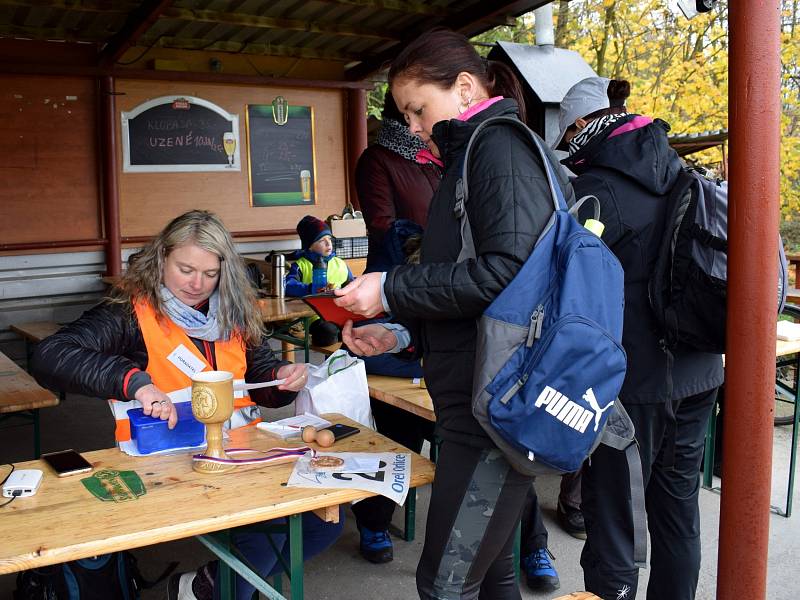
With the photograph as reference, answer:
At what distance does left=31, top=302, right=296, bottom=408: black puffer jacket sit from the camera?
234cm

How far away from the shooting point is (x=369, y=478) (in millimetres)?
2008

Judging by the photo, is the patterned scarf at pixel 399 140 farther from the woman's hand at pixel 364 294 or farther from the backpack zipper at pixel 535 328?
the backpack zipper at pixel 535 328

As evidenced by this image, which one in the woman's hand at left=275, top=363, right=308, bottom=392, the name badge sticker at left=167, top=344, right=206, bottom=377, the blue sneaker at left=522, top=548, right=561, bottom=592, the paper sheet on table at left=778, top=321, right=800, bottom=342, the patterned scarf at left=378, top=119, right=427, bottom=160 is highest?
the patterned scarf at left=378, top=119, right=427, bottom=160

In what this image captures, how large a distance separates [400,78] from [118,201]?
19.8 ft

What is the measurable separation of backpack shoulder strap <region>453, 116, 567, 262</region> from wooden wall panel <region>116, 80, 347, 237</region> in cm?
622

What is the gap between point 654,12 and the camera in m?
13.3

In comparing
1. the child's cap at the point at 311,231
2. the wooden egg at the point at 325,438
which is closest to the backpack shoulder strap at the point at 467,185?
the wooden egg at the point at 325,438

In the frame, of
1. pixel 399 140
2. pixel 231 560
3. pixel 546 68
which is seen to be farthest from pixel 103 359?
pixel 546 68

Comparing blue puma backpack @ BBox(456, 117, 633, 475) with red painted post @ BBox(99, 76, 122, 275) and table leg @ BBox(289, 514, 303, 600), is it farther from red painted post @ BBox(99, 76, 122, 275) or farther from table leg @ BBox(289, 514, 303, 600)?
red painted post @ BBox(99, 76, 122, 275)

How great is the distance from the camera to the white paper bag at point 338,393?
2.70 meters

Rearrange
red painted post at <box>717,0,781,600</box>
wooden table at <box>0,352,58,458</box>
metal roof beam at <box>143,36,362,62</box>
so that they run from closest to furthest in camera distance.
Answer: red painted post at <box>717,0,781,600</box>, wooden table at <box>0,352,58,458</box>, metal roof beam at <box>143,36,362,62</box>

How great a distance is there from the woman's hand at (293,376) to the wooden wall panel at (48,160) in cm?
520

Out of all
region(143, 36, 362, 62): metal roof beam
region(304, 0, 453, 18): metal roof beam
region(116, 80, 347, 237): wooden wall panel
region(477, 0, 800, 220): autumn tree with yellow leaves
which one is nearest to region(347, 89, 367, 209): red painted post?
region(116, 80, 347, 237): wooden wall panel

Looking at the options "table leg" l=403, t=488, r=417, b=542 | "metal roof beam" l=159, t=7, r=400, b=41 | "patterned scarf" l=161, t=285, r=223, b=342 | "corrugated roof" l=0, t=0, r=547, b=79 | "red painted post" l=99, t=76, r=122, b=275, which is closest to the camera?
"patterned scarf" l=161, t=285, r=223, b=342
